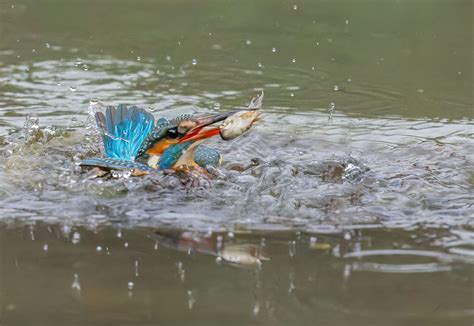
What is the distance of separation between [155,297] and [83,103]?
295cm

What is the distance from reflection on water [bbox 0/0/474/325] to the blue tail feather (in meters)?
0.23

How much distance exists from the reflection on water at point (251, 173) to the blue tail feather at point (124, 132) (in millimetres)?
230

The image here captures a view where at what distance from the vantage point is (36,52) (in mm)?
6676

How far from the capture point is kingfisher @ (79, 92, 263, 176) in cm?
399

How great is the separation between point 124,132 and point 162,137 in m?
0.29

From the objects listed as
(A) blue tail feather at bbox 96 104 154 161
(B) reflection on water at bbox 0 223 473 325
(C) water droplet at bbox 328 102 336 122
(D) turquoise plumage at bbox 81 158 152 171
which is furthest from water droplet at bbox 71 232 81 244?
(C) water droplet at bbox 328 102 336 122

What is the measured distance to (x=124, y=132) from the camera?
445cm

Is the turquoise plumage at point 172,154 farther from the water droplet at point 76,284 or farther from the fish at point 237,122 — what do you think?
the water droplet at point 76,284

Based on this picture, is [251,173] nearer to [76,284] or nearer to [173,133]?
[173,133]

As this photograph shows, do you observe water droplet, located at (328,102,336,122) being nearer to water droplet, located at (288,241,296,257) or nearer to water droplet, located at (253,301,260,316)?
water droplet, located at (288,241,296,257)

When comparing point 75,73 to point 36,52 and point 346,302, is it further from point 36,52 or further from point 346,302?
point 346,302

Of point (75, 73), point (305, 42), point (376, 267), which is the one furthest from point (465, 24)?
point (376, 267)

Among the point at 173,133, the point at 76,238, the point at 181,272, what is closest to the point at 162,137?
the point at 173,133

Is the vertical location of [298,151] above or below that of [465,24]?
below
